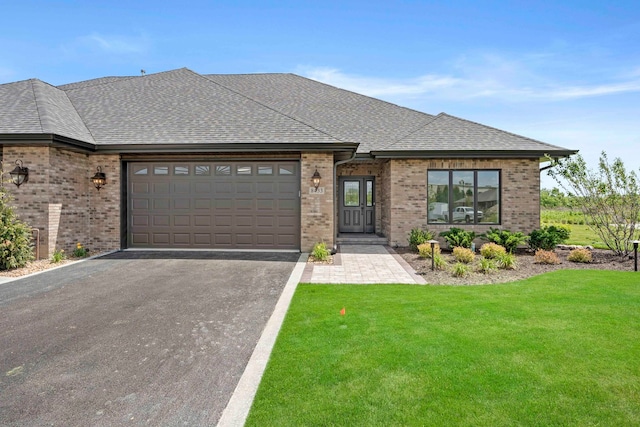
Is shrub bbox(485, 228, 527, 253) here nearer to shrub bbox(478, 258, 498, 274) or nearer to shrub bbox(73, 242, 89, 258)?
shrub bbox(478, 258, 498, 274)

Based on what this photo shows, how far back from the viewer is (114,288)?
21.5ft

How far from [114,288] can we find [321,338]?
187 inches

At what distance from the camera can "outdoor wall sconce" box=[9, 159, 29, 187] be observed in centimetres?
880

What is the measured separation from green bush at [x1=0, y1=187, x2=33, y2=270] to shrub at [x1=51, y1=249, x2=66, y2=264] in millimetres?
657

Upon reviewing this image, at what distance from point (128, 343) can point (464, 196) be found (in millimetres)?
10901

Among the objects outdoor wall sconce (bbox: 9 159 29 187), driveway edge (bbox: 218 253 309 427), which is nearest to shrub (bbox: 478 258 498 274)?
driveway edge (bbox: 218 253 309 427)

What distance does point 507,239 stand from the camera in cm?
1038

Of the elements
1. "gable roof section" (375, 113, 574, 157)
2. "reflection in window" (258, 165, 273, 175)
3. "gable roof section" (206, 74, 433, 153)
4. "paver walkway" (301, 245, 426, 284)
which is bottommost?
"paver walkway" (301, 245, 426, 284)

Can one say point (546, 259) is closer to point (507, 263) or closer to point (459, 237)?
point (507, 263)

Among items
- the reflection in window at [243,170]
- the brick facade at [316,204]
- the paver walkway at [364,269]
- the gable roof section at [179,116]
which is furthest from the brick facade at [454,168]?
the reflection in window at [243,170]

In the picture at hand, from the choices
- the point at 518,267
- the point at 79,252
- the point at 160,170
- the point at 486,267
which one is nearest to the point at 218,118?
the point at 160,170

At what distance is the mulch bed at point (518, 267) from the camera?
721cm

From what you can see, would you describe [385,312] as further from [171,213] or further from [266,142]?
[171,213]

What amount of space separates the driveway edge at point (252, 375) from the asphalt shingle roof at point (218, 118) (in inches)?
244
